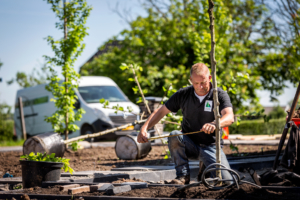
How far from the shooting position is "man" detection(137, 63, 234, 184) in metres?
3.62

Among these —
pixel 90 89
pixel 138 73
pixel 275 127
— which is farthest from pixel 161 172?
pixel 275 127

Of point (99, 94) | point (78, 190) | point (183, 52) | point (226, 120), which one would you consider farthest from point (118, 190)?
point (183, 52)

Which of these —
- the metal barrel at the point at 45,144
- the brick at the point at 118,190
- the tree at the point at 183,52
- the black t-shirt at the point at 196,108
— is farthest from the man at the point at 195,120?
the tree at the point at 183,52

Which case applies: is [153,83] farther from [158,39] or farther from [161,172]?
[161,172]

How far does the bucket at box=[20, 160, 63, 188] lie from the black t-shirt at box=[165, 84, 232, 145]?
1.60m

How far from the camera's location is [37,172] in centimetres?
394

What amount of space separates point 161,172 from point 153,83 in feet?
39.3

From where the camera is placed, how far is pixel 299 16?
6824mm

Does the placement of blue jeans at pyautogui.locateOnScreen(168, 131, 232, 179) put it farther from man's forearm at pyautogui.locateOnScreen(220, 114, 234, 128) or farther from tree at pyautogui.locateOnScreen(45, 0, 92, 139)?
tree at pyautogui.locateOnScreen(45, 0, 92, 139)

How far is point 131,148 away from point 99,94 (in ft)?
22.8

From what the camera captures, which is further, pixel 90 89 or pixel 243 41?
pixel 243 41

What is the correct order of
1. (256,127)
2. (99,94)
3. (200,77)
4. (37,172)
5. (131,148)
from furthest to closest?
(256,127), (99,94), (131,148), (37,172), (200,77)

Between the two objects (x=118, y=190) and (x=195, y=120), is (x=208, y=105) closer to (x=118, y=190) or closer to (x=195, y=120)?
(x=195, y=120)

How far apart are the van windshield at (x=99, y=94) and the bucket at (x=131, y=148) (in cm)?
640
